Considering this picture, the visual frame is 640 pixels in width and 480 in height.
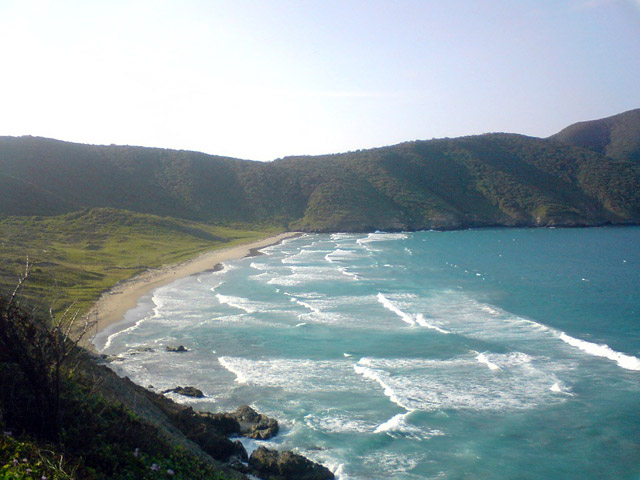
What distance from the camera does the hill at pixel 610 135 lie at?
163 meters

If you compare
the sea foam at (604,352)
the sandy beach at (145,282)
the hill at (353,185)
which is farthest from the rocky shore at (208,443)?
the hill at (353,185)

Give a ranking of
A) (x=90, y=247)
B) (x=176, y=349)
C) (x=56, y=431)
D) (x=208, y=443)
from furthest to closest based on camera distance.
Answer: (x=90, y=247), (x=176, y=349), (x=208, y=443), (x=56, y=431)

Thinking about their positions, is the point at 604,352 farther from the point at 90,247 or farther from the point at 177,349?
the point at 90,247

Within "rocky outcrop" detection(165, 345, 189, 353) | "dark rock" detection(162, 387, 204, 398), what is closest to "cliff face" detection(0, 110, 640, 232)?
"rocky outcrop" detection(165, 345, 189, 353)

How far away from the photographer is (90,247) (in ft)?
195

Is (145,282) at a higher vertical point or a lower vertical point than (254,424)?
higher

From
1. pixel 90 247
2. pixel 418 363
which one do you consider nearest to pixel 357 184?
pixel 90 247

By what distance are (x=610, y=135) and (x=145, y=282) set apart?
178952 millimetres

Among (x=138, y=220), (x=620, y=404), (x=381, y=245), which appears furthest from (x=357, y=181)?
(x=620, y=404)

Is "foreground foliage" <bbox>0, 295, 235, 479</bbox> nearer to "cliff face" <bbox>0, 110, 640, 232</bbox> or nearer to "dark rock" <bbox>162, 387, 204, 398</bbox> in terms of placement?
"dark rock" <bbox>162, 387, 204, 398</bbox>

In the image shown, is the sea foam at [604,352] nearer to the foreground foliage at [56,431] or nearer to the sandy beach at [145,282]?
the foreground foliage at [56,431]

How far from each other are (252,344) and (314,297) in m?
11.8

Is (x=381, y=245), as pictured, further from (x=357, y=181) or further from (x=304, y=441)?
(x=304, y=441)

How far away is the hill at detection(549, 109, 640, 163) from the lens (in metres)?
163
